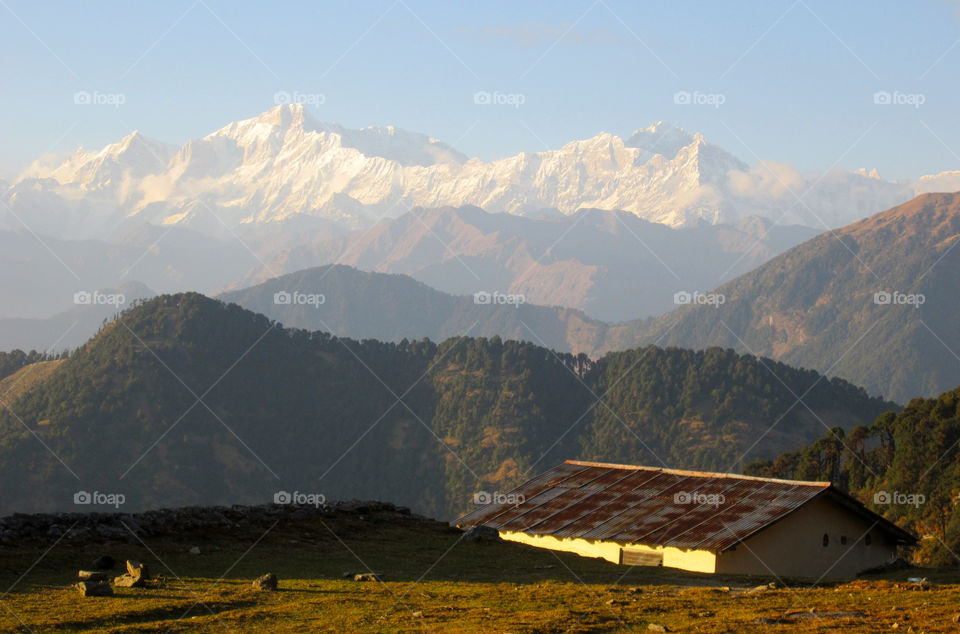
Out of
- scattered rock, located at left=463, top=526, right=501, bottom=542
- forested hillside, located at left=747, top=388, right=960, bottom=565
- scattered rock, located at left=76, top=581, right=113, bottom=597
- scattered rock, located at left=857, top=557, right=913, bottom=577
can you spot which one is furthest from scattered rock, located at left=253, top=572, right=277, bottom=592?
forested hillside, located at left=747, top=388, right=960, bottom=565

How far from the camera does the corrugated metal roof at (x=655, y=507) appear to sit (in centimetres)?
3691

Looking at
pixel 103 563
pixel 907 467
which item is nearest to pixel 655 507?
pixel 103 563

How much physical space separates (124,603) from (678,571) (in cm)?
1764

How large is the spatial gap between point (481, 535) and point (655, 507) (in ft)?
23.1

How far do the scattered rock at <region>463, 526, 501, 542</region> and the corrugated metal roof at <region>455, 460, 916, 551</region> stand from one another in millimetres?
2346

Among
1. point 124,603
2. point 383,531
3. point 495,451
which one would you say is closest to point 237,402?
point 495,451

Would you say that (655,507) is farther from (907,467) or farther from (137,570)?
(907,467)

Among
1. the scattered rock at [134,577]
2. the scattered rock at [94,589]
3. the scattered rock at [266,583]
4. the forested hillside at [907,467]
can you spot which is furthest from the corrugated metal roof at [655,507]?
the forested hillside at [907,467]

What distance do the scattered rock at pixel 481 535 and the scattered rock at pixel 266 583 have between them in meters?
12.9

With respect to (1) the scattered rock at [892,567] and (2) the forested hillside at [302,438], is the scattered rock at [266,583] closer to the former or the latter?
(1) the scattered rock at [892,567]

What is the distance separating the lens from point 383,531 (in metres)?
37.8

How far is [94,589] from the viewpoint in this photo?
23.7 metres

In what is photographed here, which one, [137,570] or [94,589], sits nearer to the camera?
[94,589]

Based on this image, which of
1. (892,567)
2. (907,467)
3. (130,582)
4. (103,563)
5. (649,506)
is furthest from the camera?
(907,467)
